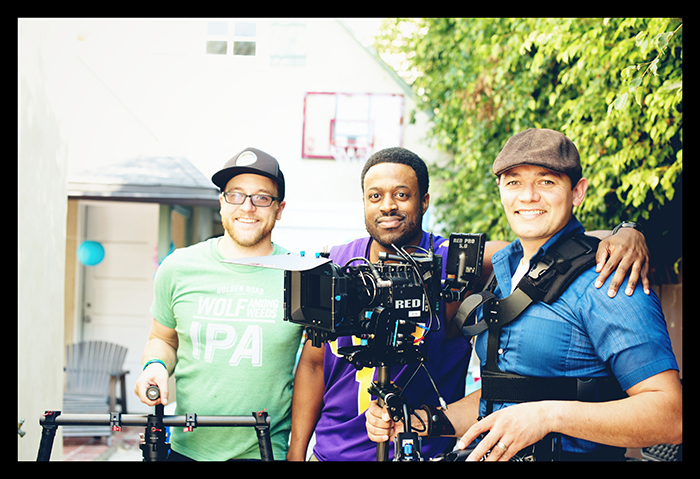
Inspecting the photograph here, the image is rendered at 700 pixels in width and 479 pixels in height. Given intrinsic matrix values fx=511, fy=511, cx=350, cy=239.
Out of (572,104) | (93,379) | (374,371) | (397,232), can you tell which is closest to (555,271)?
(397,232)

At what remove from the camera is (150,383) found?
6.10 ft

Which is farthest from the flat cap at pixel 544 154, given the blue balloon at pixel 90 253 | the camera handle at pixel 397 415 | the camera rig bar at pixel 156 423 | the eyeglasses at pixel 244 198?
the blue balloon at pixel 90 253

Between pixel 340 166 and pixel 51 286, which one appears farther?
pixel 340 166

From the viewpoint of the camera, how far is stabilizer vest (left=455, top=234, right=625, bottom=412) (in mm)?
1517

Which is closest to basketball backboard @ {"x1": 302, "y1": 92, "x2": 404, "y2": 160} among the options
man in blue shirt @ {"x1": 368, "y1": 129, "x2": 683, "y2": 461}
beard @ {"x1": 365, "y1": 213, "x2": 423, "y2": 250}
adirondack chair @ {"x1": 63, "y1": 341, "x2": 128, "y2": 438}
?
adirondack chair @ {"x1": 63, "y1": 341, "x2": 128, "y2": 438}

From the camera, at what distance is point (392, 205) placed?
1.92 metres

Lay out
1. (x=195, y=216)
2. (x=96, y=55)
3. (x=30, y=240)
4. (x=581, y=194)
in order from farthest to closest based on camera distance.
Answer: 1. (x=195, y=216)
2. (x=96, y=55)
3. (x=30, y=240)
4. (x=581, y=194)

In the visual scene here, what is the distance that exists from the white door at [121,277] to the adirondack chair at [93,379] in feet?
3.25

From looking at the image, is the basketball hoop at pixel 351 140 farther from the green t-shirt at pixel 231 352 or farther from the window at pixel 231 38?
the green t-shirt at pixel 231 352

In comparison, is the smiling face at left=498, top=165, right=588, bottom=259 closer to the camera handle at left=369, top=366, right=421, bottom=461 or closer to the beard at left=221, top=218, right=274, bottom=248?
the camera handle at left=369, top=366, right=421, bottom=461

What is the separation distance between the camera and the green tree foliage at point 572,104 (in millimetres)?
2879

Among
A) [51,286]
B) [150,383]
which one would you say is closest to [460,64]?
[51,286]
